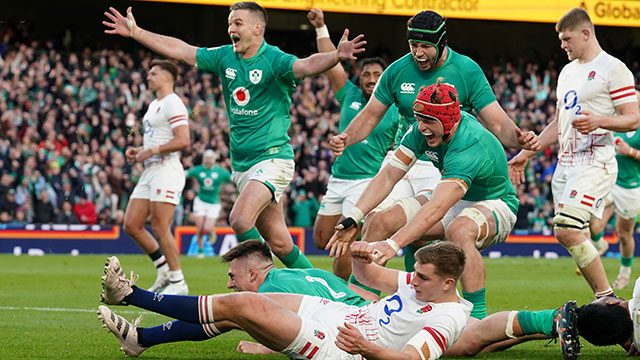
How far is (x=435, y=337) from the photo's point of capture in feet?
16.5

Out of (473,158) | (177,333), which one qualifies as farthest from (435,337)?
(177,333)

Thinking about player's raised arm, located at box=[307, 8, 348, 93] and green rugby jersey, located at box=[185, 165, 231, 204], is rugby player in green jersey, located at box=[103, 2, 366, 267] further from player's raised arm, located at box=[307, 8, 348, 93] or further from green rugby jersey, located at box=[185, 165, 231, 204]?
green rugby jersey, located at box=[185, 165, 231, 204]

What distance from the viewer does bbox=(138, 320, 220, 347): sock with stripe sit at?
6.10 m

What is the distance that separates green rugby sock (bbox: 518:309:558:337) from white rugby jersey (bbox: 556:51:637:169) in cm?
284

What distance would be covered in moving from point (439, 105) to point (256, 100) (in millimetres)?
2960

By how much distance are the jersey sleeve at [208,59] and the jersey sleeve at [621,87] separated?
12.3 feet

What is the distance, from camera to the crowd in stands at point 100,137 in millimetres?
21797

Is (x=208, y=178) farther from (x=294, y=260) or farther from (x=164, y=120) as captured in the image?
(x=294, y=260)

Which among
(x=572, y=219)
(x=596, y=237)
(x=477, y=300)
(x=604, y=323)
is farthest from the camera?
(x=596, y=237)

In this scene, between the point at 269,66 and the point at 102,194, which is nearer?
the point at 269,66

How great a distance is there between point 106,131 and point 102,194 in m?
2.33

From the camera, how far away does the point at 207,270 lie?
1606cm

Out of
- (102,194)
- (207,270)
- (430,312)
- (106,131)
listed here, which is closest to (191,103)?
(106,131)

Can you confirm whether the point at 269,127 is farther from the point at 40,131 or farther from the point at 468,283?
the point at 40,131
